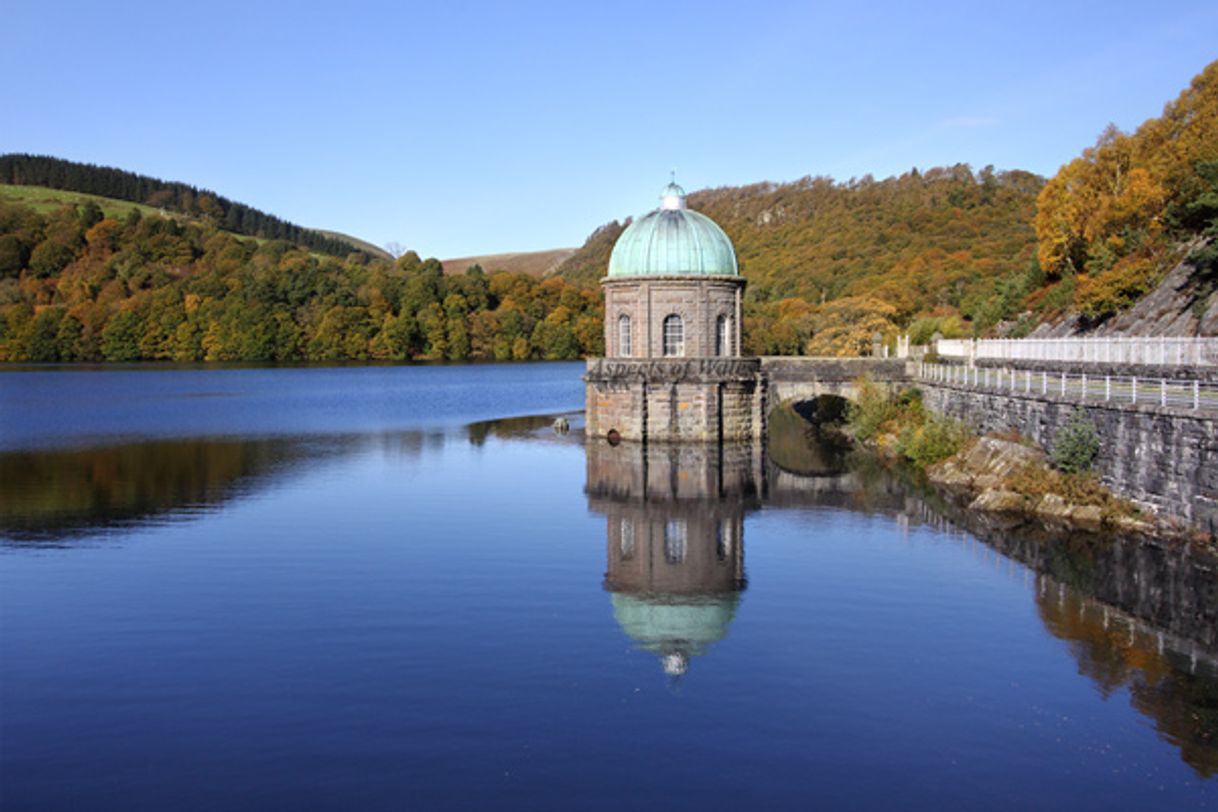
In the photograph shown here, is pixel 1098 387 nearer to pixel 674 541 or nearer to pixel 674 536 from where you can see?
pixel 674 536

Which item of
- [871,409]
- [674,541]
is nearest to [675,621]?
[674,541]

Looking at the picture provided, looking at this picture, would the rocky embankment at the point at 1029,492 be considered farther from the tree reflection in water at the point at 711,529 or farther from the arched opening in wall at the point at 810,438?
the arched opening in wall at the point at 810,438

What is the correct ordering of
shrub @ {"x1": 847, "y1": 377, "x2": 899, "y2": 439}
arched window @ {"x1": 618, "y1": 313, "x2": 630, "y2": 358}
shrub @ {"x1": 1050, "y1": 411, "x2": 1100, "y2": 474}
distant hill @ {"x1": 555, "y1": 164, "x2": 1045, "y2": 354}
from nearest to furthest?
shrub @ {"x1": 1050, "y1": 411, "x2": 1100, "y2": 474} → shrub @ {"x1": 847, "y1": 377, "x2": 899, "y2": 439} → arched window @ {"x1": 618, "y1": 313, "x2": 630, "y2": 358} → distant hill @ {"x1": 555, "y1": 164, "x2": 1045, "y2": 354}

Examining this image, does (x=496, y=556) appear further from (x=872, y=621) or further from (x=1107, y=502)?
(x=1107, y=502)

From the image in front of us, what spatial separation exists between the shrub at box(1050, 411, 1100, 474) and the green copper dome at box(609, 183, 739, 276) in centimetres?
2263

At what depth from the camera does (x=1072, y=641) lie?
67.2ft

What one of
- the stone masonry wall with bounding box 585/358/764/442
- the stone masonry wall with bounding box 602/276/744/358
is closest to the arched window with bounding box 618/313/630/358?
the stone masonry wall with bounding box 602/276/744/358

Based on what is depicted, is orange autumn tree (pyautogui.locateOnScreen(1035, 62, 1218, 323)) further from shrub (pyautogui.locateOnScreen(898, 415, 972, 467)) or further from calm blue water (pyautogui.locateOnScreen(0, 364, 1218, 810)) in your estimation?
calm blue water (pyautogui.locateOnScreen(0, 364, 1218, 810))

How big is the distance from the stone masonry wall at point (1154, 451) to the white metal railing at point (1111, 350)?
12.4 ft

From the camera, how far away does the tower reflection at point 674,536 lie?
71.3 feet

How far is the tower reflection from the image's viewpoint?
21734 mm

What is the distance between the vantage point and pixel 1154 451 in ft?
89.3

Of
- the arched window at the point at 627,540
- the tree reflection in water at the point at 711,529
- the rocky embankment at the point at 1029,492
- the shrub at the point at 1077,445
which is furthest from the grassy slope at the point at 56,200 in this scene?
the shrub at the point at 1077,445

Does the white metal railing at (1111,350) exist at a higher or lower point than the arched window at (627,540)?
higher
